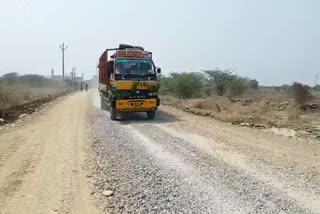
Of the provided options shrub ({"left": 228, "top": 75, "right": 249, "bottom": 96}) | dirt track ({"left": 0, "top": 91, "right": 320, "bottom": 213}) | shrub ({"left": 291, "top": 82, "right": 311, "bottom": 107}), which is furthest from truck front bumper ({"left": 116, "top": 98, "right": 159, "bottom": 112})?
shrub ({"left": 228, "top": 75, "right": 249, "bottom": 96})

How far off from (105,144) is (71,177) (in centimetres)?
354

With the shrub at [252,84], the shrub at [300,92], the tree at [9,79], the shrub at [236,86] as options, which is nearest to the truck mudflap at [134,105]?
the shrub at [300,92]

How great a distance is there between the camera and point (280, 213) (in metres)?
5.36

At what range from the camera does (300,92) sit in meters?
30.3

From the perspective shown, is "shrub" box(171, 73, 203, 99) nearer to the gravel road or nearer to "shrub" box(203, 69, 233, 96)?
"shrub" box(203, 69, 233, 96)

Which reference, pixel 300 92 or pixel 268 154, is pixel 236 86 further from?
pixel 268 154

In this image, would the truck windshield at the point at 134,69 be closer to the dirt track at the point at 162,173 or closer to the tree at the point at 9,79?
the dirt track at the point at 162,173

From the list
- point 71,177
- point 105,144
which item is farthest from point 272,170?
point 105,144

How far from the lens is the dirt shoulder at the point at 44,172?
19.5 ft

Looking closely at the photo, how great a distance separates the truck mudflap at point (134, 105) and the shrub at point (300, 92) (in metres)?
15.5

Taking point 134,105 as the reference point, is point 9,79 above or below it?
below

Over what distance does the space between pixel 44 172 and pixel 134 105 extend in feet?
30.4

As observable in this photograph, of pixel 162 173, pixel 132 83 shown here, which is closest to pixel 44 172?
pixel 162 173

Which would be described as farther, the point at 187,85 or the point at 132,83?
the point at 187,85
